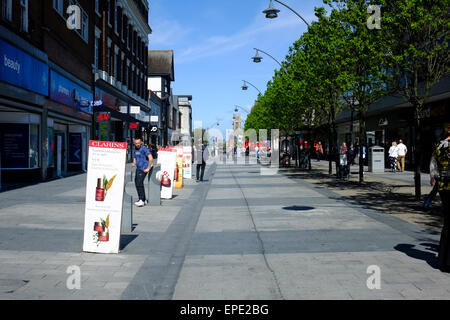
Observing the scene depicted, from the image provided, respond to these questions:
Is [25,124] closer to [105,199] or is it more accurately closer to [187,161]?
[187,161]

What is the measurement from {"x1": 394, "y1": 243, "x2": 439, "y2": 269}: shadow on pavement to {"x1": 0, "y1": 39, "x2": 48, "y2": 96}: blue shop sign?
13.5 metres

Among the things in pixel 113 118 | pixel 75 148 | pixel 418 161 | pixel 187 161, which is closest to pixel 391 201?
pixel 418 161

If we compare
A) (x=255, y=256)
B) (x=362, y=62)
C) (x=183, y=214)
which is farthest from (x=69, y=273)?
(x=362, y=62)

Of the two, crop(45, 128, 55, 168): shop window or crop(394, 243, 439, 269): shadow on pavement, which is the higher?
crop(45, 128, 55, 168): shop window

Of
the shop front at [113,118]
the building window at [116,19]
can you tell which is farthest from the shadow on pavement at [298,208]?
the building window at [116,19]

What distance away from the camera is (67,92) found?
77.6 feet

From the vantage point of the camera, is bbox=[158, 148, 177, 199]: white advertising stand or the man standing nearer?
the man standing

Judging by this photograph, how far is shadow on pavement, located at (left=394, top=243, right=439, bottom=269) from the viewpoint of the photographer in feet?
20.4

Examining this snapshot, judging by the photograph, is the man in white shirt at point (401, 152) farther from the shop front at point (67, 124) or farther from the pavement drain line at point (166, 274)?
the pavement drain line at point (166, 274)

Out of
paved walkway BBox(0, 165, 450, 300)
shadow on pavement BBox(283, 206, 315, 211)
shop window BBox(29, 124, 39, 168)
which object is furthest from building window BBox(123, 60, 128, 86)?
shadow on pavement BBox(283, 206, 315, 211)

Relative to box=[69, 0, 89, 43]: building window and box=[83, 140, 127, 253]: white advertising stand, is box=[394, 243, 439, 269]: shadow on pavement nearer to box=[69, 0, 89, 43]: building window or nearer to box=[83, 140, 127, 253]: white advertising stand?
box=[83, 140, 127, 253]: white advertising stand

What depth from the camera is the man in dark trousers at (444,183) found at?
5.72 m

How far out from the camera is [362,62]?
1761 cm
